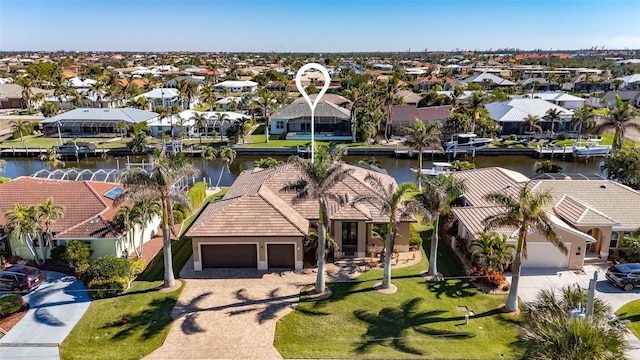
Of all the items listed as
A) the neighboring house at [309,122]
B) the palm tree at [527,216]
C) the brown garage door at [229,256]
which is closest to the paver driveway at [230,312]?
the brown garage door at [229,256]

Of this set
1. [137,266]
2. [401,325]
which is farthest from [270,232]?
[401,325]

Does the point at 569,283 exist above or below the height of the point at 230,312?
above

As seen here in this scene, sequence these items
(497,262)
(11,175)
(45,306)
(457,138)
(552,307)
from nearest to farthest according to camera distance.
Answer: (552,307), (45,306), (497,262), (11,175), (457,138)

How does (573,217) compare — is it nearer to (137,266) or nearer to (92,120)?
(137,266)

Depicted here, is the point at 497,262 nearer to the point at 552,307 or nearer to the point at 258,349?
the point at 552,307

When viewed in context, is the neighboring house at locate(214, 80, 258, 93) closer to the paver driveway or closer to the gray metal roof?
the gray metal roof

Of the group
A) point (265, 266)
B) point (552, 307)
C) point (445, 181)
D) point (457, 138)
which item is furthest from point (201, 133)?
point (552, 307)

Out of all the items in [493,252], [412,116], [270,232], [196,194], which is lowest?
[196,194]
